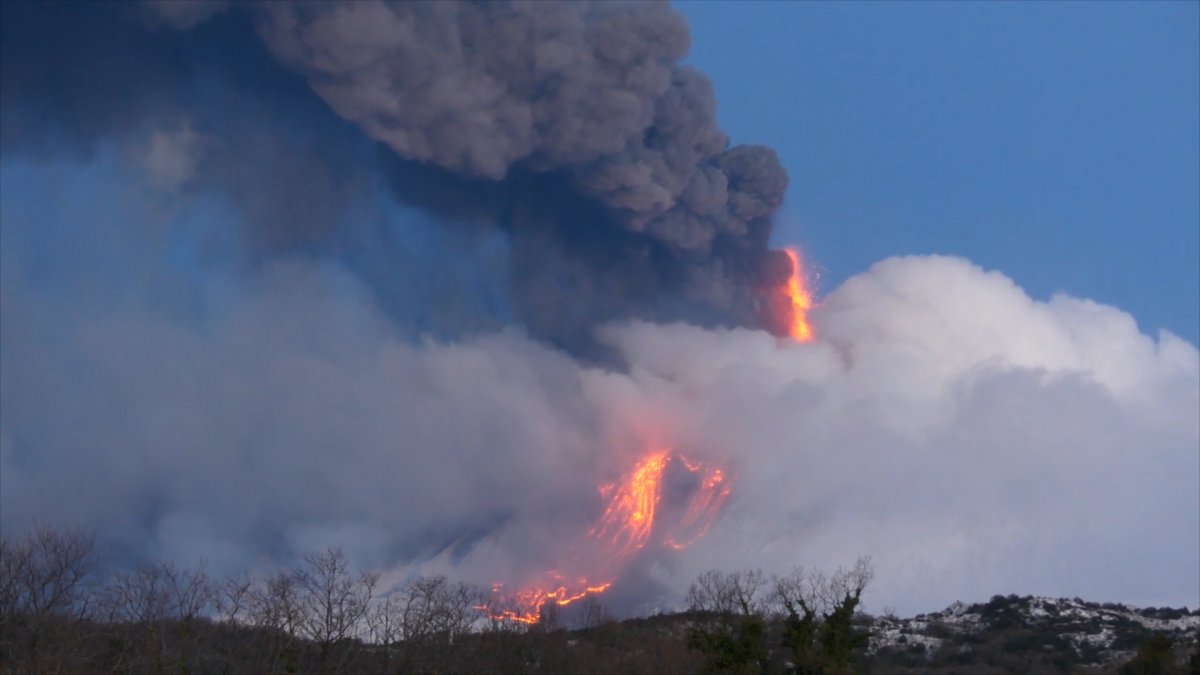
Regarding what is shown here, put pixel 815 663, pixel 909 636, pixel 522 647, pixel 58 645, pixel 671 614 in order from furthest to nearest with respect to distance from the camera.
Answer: pixel 671 614 < pixel 909 636 < pixel 522 647 < pixel 58 645 < pixel 815 663

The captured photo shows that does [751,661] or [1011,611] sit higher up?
[1011,611]

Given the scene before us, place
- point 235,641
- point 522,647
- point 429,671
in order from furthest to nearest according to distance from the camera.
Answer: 1. point 522,647
2. point 429,671
3. point 235,641

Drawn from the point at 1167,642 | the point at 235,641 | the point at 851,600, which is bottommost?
the point at 1167,642

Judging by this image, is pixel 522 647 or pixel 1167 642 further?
pixel 522 647

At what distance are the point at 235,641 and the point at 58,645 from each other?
16.7 feet

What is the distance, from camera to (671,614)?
5225cm

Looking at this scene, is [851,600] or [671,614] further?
[671,614]

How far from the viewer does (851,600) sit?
Result: 1169 inches

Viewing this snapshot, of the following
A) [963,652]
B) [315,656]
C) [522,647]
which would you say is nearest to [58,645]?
[315,656]

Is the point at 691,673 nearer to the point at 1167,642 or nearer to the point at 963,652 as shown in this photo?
the point at 963,652

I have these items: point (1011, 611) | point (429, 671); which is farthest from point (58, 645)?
point (1011, 611)

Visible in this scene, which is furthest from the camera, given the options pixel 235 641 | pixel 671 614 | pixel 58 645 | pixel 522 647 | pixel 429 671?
pixel 671 614

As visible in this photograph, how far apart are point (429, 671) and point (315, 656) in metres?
3.77

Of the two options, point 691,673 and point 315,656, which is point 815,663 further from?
point 315,656
